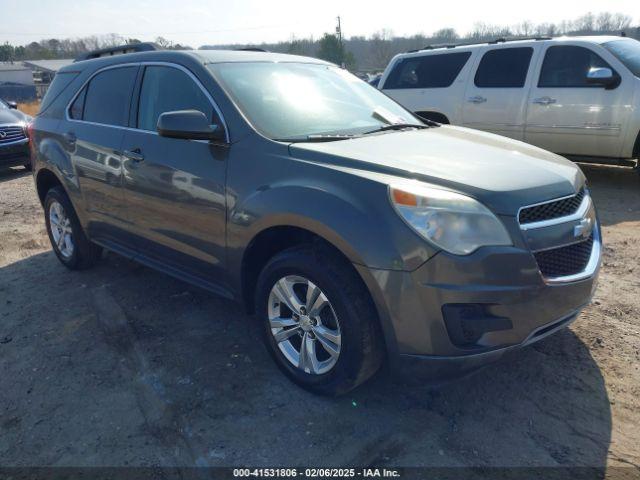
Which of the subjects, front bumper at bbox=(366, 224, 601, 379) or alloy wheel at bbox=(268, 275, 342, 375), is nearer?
front bumper at bbox=(366, 224, 601, 379)

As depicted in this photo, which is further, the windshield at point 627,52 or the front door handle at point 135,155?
the windshield at point 627,52

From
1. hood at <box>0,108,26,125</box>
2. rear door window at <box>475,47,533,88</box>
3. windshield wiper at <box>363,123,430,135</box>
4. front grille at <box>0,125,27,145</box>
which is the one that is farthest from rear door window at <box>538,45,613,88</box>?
hood at <box>0,108,26,125</box>

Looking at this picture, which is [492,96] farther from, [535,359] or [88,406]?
[88,406]

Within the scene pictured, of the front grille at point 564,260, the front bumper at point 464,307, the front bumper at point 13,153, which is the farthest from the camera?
the front bumper at point 13,153

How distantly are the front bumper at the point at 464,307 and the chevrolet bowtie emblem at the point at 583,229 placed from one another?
300mm

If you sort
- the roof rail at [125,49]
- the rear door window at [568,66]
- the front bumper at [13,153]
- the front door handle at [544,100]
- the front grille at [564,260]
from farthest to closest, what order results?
1. the front bumper at [13,153]
2. the front door handle at [544,100]
3. the rear door window at [568,66]
4. the roof rail at [125,49]
5. the front grille at [564,260]

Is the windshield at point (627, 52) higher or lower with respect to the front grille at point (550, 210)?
higher

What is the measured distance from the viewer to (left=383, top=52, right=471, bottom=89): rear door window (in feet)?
27.1

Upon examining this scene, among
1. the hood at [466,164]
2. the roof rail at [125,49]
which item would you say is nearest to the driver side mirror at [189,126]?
the hood at [466,164]

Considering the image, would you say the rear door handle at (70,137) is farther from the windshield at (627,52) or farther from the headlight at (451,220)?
the windshield at (627,52)

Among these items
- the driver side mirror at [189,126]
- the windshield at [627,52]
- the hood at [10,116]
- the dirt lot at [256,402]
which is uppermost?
the windshield at [627,52]

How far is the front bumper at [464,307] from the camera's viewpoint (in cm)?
233

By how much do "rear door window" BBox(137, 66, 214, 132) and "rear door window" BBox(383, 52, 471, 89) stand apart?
5599mm

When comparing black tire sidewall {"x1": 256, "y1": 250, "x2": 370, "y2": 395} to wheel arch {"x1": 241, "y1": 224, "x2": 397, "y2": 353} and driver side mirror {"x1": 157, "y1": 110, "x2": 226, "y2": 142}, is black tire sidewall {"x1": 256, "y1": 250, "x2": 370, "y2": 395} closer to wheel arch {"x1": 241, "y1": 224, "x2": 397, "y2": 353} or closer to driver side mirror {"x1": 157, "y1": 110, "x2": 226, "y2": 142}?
wheel arch {"x1": 241, "y1": 224, "x2": 397, "y2": 353}
